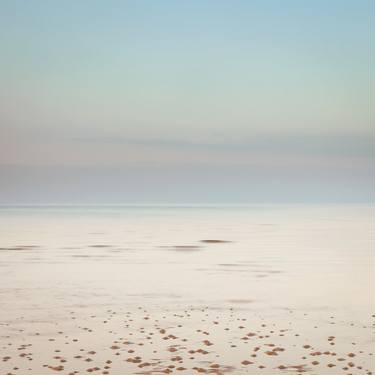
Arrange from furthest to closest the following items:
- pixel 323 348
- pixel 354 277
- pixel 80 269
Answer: pixel 80 269, pixel 354 277, pixel 323 348

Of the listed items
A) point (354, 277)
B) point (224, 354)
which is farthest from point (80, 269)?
point (224, 354)

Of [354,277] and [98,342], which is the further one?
[354,277]

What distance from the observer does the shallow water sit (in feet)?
49.6

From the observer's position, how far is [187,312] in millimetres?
21734

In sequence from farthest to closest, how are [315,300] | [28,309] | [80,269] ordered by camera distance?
[80,269]
[315,300]
[28,309]

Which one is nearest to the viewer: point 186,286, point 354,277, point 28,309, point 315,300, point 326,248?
point 28,309

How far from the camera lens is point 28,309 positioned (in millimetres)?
22469

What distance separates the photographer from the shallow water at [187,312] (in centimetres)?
1512

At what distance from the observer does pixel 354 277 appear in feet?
103

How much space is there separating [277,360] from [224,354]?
139 centimetres

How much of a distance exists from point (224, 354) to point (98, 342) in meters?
3.61

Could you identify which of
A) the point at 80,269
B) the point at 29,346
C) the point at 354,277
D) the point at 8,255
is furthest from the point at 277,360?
the point at 8,255

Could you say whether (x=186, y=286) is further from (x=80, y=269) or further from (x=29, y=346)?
(x=29, y=346)

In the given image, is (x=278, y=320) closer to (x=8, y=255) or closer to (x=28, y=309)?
(x=28, y=309)
